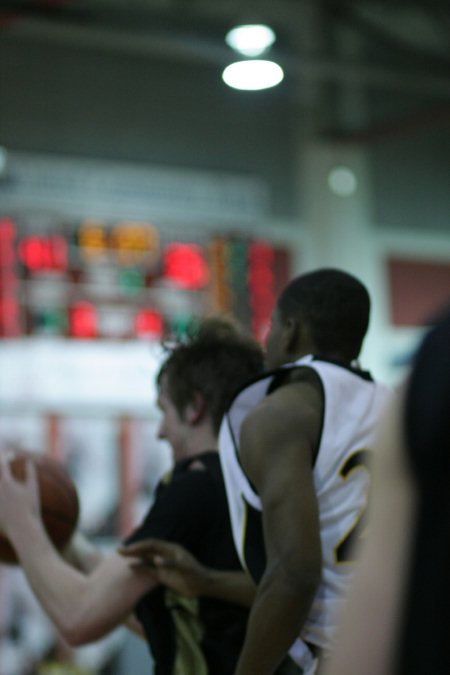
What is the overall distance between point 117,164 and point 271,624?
6.95 metres

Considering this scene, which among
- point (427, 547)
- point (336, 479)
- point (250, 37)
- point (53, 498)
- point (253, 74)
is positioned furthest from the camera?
point (250, 37)

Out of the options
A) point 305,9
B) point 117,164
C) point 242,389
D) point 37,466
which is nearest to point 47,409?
point 117,164

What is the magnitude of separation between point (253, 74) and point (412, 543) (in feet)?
16.3

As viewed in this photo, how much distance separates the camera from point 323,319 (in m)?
2.46

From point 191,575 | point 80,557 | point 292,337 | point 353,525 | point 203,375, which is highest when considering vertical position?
point 292,337

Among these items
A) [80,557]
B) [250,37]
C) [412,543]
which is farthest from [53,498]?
[250,37]

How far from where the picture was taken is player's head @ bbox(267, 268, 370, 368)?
8.05ft

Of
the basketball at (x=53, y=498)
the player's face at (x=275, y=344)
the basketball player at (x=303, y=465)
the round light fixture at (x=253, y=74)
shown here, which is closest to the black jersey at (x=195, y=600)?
the basketball player at (x=303, y=465)

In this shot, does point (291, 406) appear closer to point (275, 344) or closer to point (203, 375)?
point (275, 344)

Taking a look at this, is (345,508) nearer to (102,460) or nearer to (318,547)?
(318,547)

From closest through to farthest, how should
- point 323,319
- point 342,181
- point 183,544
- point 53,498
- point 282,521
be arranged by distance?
point 282,521 → point 323,319 → point 183,544 → point 53,498 → point 342,181

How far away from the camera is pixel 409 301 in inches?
400

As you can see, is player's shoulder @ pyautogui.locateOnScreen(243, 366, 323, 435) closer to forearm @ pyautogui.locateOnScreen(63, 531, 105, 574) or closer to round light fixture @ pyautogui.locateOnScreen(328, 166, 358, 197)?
forearm @ pyautogui.locateOnScreen(63, 531, 105, 574)

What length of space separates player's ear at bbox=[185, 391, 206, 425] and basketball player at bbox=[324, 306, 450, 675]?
1.92 m
